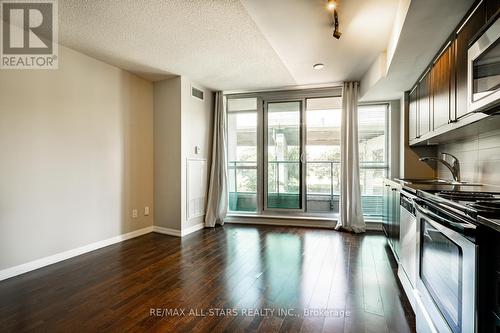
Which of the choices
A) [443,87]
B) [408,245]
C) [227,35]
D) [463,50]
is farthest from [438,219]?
[227,35]

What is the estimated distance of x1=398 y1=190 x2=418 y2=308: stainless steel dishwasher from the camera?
2.05m

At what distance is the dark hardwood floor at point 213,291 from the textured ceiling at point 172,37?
2546 millimetres

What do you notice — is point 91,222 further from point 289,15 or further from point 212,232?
point 289,15

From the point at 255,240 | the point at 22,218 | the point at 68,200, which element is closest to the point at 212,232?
the point at 255,240

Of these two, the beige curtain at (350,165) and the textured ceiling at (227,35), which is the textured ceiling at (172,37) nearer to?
the textured ceiling at (227,35)

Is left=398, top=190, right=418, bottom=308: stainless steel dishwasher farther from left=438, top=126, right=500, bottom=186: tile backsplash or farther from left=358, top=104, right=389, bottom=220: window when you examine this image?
left=358, top=104, right=389, bottom=220: window

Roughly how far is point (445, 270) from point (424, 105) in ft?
7.41

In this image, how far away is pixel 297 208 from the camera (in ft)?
16.7

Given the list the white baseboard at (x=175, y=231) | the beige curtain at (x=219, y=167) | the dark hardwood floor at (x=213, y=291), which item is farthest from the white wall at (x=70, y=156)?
the beige curtain at (x=219, y=167)

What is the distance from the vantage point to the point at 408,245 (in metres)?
2.24

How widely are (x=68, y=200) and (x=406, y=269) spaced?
373 cm

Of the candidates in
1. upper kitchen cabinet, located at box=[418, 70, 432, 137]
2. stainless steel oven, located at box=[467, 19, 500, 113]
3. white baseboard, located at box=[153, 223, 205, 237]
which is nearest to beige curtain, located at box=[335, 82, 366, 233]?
upper kitchen cabinet, located at box=[418, 70, 432, 137]

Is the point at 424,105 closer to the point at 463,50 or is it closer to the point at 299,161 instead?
the point at 463,50

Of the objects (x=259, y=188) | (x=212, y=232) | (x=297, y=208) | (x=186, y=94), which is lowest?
(x=212, y=232)
